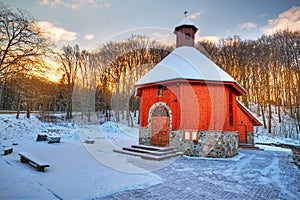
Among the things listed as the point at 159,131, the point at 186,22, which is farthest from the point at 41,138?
the point at 186,22

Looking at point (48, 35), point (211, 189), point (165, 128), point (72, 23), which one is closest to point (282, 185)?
point (211, 189)

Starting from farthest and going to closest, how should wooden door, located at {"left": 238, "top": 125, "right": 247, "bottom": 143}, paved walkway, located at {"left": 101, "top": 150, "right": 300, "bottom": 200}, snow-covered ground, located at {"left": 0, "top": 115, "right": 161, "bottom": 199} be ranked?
wooden door, located at {"left": 238, "top": 125, "right": 247, "bottom": 143} → paved walkway, located at {"left": 101, "top": 150, "right": 300, "bottom": 200} → snow-covered ground, located at {"left": 0, "top": 115, "right": 161, "bottom": 199}

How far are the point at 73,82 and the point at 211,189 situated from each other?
21.8m

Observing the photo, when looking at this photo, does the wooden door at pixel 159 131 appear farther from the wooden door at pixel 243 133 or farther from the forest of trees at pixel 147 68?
the forest of trees at pixel 147 68

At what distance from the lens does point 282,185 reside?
4996 millimetres

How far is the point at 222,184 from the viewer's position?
4.90 m

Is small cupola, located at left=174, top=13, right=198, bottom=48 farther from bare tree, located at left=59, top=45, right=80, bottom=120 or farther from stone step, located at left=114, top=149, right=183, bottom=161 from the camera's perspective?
bare tree, located at left=59, top=45, right=80, bottom=120

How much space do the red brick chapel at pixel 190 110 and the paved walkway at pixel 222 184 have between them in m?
2.21

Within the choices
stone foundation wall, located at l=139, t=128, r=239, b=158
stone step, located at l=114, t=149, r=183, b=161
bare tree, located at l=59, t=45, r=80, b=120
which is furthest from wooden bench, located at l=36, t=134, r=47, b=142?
bare tree, located at l=59, t=45, r=80, b=120

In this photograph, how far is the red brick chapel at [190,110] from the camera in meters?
9.02

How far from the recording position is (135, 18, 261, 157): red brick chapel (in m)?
9.02

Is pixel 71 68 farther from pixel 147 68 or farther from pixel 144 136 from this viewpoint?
pixel 144 136

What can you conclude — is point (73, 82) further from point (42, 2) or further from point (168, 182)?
point (168, 182)

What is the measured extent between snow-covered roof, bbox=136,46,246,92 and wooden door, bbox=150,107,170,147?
1751mm
